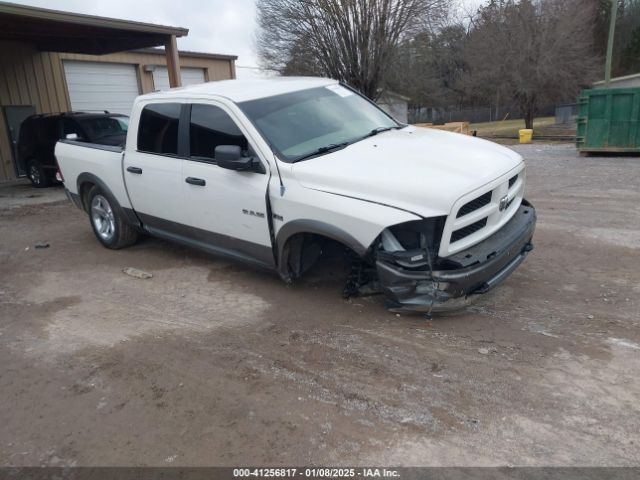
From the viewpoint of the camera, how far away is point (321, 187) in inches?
160

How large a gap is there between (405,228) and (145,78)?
17.2m

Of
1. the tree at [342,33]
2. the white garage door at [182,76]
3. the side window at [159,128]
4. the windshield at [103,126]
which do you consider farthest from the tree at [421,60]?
the side window at [159,128]

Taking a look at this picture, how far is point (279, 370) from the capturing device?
141 inches

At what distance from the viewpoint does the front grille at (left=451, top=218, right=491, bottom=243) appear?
3.78 meters

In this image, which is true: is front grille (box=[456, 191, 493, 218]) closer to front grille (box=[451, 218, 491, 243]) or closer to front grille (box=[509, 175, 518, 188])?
front grille (box=[451, 218, 491, 243])

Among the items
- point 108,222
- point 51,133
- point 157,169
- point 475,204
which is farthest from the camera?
point 51,133

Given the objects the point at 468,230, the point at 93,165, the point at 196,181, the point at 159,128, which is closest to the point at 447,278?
the point at 468,230

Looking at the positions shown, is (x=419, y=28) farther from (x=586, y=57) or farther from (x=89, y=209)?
(x=89, y=209)

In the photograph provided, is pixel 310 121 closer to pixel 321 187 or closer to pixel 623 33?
pixel 321 187

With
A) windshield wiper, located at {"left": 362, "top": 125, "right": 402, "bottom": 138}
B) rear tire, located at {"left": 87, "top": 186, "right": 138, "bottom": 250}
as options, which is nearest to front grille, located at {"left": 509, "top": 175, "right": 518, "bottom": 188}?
windshield wiper, located at {"left": 362, "top": 125, "right": 402, "bottom": 138}

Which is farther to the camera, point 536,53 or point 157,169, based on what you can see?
point 536,53

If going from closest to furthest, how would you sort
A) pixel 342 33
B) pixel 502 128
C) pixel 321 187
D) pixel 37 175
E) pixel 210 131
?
pixel 321 187, pixel 210 131, pixel 37 175, pixel 342 33, pixel 502 128

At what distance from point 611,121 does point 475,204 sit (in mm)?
11649

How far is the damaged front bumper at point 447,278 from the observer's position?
12.2 feet
